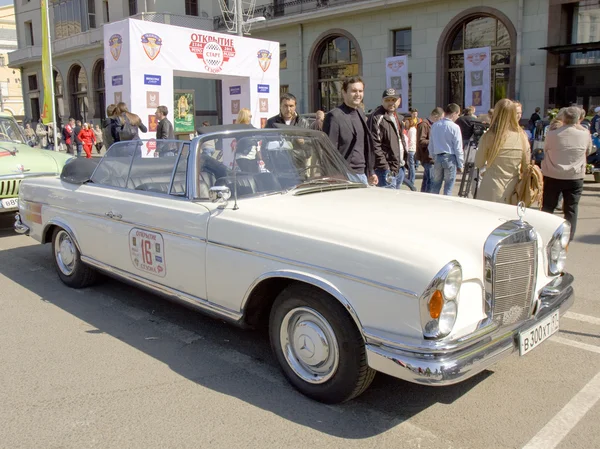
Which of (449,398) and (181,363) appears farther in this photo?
(181,363)

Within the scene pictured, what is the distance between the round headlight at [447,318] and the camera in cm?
269

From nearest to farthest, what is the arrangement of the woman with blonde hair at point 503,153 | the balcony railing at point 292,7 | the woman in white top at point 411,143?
the woman with blonde hair at point 503,153 < the woman in white top at point 411,143 < the balcony railing at point 292,7

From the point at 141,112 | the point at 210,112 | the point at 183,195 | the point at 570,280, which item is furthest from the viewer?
the point at 210,112

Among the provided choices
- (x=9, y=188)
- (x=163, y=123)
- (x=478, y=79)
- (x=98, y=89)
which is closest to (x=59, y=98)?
(x=98, y=89)

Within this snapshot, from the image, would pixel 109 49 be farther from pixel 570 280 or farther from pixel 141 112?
pixel 570 280

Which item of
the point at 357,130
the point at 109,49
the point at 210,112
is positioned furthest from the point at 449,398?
the point at 210,112

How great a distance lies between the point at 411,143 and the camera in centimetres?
1195

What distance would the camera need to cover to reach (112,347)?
405 centimetres

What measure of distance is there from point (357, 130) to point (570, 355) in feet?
10.4

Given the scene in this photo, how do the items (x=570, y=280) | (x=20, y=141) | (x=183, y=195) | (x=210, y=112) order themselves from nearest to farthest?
(x=570, y=280) → (x=183, y=195) → (x=20, y=141) → (x=210, y=112)

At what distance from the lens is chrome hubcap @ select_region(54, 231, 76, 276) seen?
533 cm

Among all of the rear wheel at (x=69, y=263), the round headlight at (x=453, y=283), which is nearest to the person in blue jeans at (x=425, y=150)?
the rear wheel at (x=69, y=263)

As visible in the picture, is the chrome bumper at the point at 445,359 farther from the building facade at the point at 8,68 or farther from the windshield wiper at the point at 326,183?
the building facade at the point at 8,68

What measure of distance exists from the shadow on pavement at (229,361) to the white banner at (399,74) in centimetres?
1832
